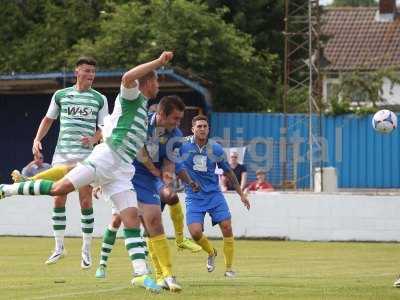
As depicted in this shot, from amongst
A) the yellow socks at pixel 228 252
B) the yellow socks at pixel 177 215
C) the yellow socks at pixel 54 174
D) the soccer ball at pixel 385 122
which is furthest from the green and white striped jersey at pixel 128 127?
the soccer ball at pixel 385 122

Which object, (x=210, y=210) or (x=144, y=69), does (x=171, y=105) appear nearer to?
(x=144, y=69)

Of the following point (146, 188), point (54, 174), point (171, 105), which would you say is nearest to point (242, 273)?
point (146, 188)

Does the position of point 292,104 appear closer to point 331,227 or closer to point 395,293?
point 331,227

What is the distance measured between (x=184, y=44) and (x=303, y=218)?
64.0 ft

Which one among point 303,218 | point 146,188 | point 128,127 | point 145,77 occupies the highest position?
point 145,77

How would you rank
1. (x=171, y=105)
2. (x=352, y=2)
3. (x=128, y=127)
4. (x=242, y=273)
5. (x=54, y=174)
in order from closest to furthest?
(x=128, y=127) → (x=171, y=105) → (x=54, y=174) → (x=242, y=273) → (x=352, y=2)

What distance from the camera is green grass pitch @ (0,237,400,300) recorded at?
11562mm

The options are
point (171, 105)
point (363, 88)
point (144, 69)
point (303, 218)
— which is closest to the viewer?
point (144, 69)

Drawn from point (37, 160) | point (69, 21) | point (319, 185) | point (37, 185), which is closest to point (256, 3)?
point (69, 21)

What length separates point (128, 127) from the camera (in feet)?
37.4

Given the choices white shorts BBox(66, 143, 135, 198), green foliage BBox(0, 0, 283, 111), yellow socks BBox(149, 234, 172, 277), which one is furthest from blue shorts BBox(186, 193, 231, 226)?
green foliage BBox(0, 0, 283, 111)

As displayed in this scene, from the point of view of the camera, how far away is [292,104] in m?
49.4

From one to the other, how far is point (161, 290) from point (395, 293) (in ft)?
7.98

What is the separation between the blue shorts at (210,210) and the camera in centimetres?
1652
